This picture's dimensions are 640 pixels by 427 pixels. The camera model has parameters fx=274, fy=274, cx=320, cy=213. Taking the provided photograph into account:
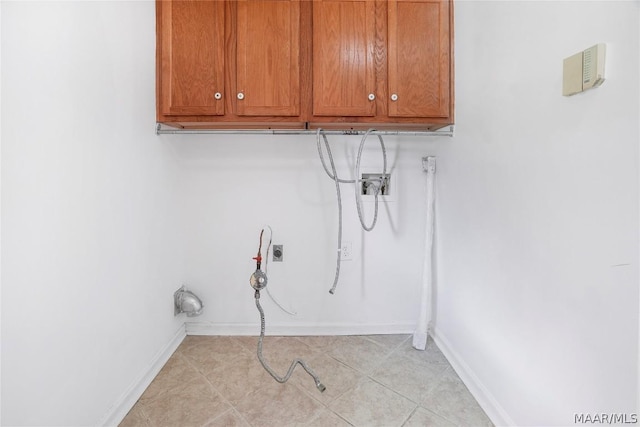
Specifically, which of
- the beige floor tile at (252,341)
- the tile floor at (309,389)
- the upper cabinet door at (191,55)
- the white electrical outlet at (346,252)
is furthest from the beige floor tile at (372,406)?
the upper cabinet door at (191,55)

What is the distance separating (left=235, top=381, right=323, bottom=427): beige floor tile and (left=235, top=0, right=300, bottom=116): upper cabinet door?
1.39 metres

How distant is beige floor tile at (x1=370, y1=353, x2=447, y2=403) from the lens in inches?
50.7

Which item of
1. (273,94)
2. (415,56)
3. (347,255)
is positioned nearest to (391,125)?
(415,56)

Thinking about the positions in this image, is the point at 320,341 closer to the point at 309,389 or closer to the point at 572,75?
the point at 309,389

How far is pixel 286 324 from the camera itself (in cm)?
177

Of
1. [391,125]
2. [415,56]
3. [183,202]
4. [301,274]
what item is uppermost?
[415,56]

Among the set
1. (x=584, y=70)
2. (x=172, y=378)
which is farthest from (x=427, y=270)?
(x=172, y=378)

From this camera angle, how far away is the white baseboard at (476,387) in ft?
3.55

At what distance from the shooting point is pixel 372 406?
120 centimetres

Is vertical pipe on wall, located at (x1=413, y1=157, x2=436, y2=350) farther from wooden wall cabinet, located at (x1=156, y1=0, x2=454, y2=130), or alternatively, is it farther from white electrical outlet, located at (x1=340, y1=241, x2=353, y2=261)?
white electrical outlet, located at (x1=340, y1=241, x2=353, y2=261)

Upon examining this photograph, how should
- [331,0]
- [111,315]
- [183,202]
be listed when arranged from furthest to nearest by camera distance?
1. [183,202]
2. [331,0]
3. [111,315]

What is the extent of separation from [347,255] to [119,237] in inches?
47.3

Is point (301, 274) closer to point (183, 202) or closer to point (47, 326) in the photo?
point (183, 202)

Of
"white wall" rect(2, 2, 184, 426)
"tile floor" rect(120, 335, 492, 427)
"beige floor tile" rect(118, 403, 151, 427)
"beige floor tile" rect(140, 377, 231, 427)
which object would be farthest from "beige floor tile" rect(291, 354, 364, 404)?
"white wall" rect(2, 2, 184, 426)
